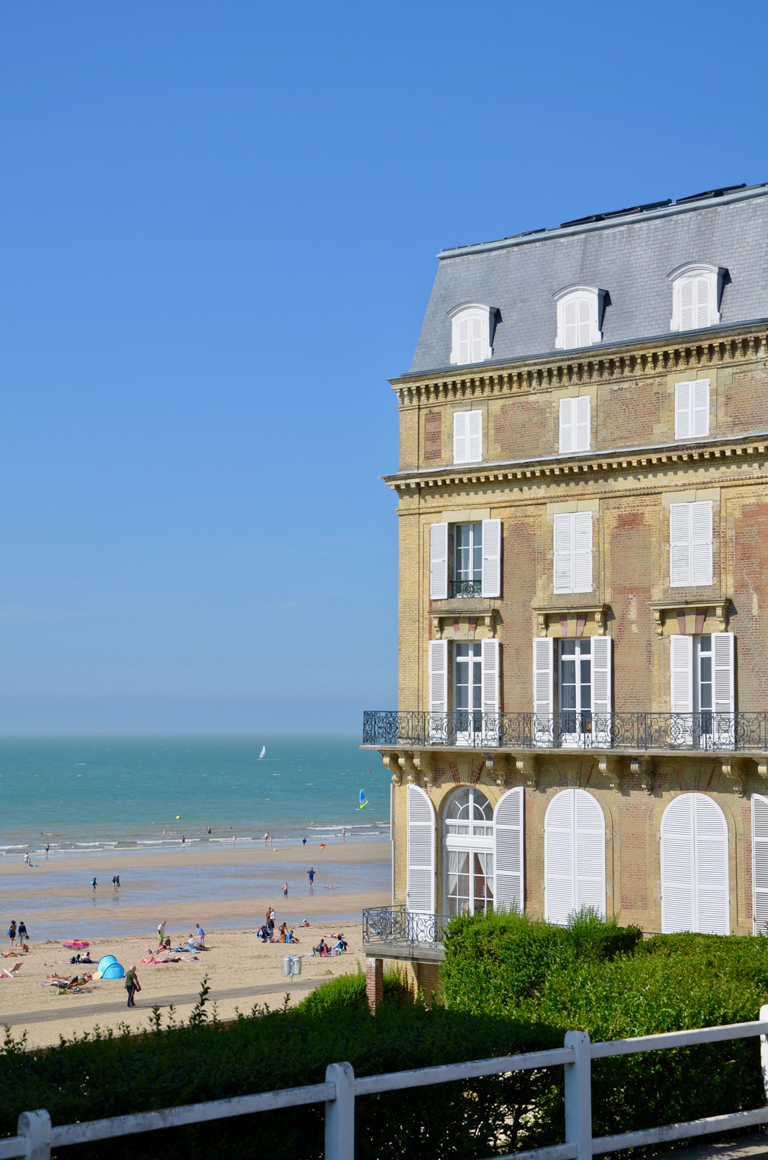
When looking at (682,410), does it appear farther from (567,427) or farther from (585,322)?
(585,322)

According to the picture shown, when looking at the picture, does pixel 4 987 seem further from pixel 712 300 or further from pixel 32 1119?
pixel 32 1119

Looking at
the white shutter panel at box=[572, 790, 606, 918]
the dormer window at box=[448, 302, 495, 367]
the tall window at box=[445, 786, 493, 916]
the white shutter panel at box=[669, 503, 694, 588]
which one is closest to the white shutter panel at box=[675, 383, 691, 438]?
the white shutter panel at box=[669, 503, 694, 588]

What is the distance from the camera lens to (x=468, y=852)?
110 feet

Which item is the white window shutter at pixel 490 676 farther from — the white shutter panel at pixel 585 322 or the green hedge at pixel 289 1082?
the green hedge at pixel 289 1082

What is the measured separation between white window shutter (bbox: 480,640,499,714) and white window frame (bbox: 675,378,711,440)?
716cm

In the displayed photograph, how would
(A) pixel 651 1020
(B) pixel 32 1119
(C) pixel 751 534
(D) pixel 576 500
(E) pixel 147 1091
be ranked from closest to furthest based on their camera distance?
(B) pixel 32 1119 < (E) pixel 147 1091 < (A) pixel 651 1020 < (C) pixel 751 534 < (D) pixel 576 500

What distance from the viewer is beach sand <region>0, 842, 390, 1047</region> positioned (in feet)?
147

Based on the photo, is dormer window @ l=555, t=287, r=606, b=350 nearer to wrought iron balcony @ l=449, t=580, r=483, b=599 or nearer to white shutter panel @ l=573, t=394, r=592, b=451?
white shutter panel @ l=573, t=394, r=592, b=451

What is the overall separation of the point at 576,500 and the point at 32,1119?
87.3 ft

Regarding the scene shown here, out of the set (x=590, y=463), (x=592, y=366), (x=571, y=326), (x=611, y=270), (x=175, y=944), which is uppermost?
(x=611, y=270)

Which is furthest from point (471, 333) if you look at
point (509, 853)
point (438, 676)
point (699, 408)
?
point (509, 853)

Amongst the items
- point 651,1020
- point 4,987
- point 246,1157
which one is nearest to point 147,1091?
point 246,1157

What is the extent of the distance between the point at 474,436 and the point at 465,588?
409cm

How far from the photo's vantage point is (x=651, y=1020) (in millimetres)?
12375
